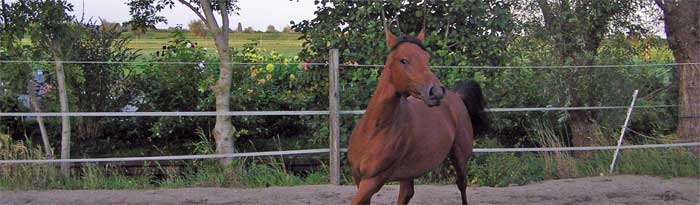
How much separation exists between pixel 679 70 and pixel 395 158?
6.02 meters

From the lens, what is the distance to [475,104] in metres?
6.84

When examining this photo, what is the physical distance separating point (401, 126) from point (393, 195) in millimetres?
2634

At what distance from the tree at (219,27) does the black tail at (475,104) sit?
2.98 meters

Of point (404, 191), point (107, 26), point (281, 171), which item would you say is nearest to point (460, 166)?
point (404, 191)

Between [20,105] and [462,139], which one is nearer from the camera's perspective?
[462,139]

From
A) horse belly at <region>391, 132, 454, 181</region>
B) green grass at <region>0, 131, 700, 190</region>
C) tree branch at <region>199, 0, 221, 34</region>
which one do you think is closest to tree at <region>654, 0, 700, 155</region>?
green grass at <region>0, 131, 700, 190</region>

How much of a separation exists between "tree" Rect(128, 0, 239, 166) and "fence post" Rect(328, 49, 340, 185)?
49.3 inches

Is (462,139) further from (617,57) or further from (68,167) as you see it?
(68,167)

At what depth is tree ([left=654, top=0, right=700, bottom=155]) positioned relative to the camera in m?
9.21

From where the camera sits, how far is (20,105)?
10438 mm

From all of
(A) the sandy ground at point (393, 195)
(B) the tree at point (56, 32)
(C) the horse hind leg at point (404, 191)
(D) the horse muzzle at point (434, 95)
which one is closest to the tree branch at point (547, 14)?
(A) the sandy ground at point (393, 195)

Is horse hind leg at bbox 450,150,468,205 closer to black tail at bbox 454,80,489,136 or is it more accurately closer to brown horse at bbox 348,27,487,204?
brown horse at bbox 348,27,487,204

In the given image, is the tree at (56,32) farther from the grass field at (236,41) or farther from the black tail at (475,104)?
the black tail at (475,104)

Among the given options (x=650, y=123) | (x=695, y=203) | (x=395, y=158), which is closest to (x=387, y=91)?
(x=395, y=158)
